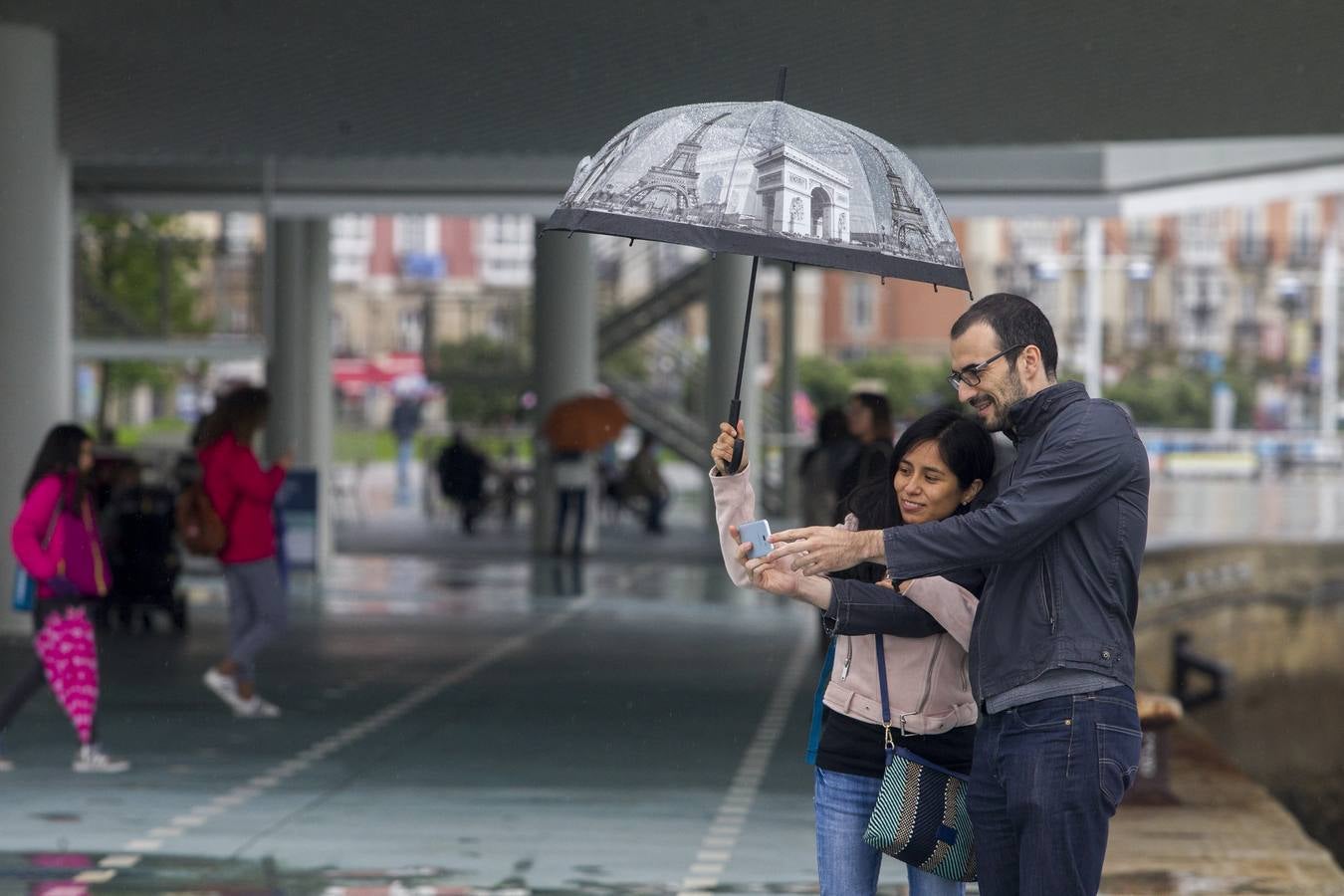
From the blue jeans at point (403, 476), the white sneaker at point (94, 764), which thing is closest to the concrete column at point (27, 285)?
the white sneaker at point (94, 764)

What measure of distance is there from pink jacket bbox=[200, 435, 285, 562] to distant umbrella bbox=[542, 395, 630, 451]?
13196mm

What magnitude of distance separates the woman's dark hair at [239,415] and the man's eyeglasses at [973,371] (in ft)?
26.1

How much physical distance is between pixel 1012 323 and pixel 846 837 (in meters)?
1.29

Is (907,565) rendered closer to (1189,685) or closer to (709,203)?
(709,203)

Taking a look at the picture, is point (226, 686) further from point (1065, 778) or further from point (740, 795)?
point (1065, 778)

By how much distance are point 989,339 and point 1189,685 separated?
19.8 metres

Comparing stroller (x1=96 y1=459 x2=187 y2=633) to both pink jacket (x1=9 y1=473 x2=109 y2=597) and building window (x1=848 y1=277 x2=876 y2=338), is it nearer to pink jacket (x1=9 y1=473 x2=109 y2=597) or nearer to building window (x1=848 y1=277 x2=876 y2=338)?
pink jacket (x1=9 y1=473 x2=109 y2=597)

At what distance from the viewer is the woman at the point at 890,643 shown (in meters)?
4.73

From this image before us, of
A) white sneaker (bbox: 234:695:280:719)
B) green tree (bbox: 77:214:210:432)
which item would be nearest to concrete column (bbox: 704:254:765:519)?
green tree (bbox: 77:214:210:432)

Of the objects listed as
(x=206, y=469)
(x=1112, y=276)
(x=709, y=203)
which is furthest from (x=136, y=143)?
(x=1112, y=276)

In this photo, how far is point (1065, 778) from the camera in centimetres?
429

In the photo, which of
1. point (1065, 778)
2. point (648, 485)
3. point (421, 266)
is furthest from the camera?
point (421, 266)

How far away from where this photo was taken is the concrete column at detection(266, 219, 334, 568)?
82.0ft

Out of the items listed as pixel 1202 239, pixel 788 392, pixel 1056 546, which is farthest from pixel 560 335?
pixel 1202 239
